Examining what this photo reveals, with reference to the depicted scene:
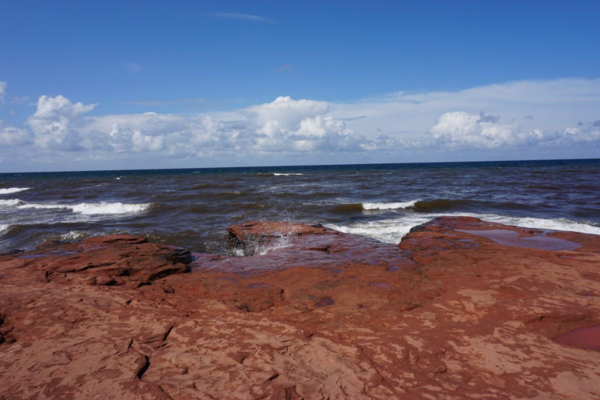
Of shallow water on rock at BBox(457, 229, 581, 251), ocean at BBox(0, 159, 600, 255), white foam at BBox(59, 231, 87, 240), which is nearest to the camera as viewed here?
shallow water on rock at BBox(457, 229, 581, 251)

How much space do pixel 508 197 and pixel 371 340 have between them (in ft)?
59.9

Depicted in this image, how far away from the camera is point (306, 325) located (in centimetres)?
400

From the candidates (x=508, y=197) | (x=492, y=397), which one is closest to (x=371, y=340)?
(x=492, y=397)

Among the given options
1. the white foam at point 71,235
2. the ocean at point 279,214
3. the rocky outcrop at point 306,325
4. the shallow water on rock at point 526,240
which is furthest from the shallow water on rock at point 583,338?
the white foam at point 71,235

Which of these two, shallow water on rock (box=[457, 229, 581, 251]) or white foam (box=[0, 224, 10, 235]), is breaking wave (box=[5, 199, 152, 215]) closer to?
white foam (box=[0, 224, 10, 235])

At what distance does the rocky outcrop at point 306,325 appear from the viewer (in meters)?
2.79

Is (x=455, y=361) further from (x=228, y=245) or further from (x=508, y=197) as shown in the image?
(x=508, y=197)

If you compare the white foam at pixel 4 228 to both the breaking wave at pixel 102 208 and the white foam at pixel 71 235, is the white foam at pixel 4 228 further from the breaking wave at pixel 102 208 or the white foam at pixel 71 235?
the breaking wave at pixel 102 208

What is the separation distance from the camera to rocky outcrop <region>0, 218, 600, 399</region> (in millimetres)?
2789

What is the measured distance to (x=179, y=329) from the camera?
146 inches

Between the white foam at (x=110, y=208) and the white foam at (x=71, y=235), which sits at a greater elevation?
the white foam at (x=110, y=208)

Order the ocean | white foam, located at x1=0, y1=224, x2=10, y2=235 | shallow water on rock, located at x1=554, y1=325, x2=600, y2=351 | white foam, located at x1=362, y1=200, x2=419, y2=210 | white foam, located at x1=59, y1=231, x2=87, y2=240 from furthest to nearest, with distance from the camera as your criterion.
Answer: white foam, located at x1=362, y1=200, x2=419, y2=210 < white foam, located at x1=0, y1=224, x2=10, y2=235 < white foam, located at x1=59, y1=231, x2=87, y2=240 < the ocean < shallow water on rock, located at x1=554, y1=325, x2=600, y2=351

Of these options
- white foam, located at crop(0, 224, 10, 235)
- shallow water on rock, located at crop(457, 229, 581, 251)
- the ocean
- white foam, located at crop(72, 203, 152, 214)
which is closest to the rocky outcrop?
shallow water on rock, located at crop(457, 229, 581, 251)

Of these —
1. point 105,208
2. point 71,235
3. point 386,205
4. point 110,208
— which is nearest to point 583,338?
point 71,235
